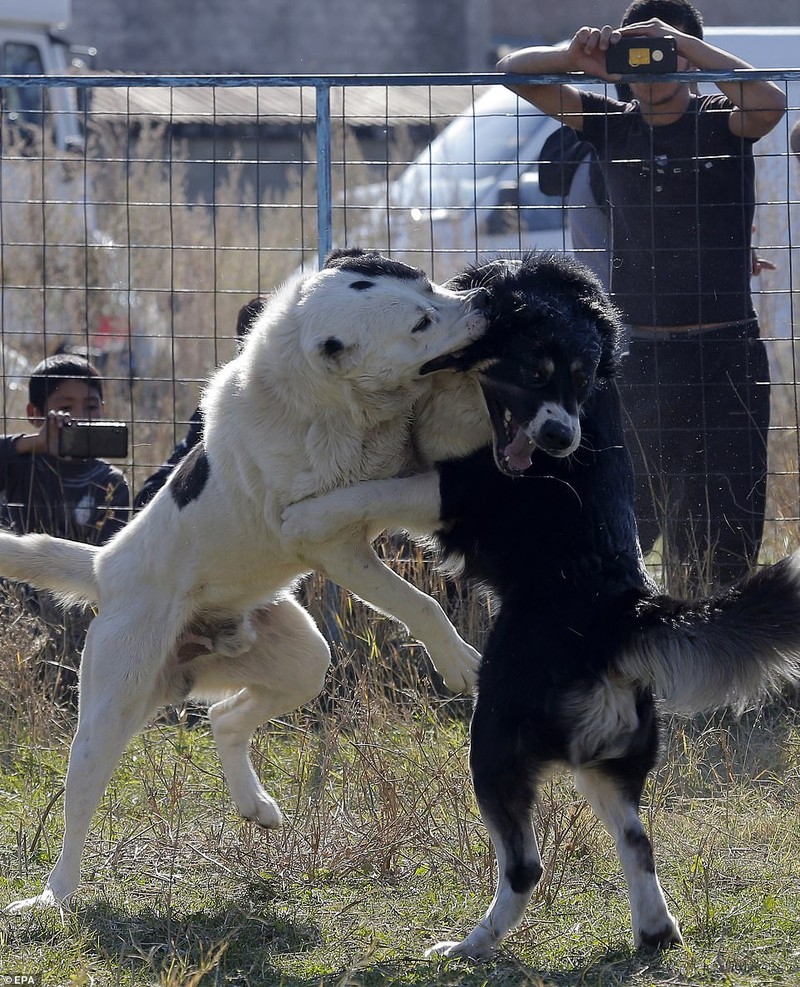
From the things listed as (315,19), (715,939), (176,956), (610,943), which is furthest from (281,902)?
(315,19)

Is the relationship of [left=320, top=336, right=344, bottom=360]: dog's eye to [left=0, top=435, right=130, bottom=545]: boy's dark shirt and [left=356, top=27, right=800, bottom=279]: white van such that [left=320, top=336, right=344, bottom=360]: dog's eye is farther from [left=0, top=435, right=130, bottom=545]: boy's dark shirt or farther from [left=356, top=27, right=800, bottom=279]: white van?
[left=356, top=27, right=800, bottom=279]: white van

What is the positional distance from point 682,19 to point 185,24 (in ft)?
63.2

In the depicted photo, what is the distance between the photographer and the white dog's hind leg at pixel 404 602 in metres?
3.42

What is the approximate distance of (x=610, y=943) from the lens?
3055 millimetres

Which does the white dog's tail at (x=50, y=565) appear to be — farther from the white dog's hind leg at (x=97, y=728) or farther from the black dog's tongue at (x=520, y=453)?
the black dog's tongue at (x=520, y=453)

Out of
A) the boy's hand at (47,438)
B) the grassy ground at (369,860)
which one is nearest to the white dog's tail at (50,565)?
the grassy ground at (369,860)

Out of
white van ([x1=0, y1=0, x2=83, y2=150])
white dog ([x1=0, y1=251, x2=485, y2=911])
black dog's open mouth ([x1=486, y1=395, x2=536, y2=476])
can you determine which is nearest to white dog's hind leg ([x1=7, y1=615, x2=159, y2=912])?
white dog ([x1=0, y1=251, x2=485, y2=911])

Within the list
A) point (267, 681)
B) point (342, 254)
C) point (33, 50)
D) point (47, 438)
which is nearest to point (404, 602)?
point (267, 681)

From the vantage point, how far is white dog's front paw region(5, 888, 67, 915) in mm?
3311

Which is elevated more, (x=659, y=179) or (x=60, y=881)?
(x=659, y=179)

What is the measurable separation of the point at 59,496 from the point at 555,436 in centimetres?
309

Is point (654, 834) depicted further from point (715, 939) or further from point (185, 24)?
point (185, 24)

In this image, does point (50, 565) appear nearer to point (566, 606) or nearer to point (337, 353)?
point (337, 353)

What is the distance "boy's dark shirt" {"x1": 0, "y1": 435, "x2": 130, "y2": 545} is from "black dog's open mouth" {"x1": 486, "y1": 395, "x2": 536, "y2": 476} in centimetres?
254
